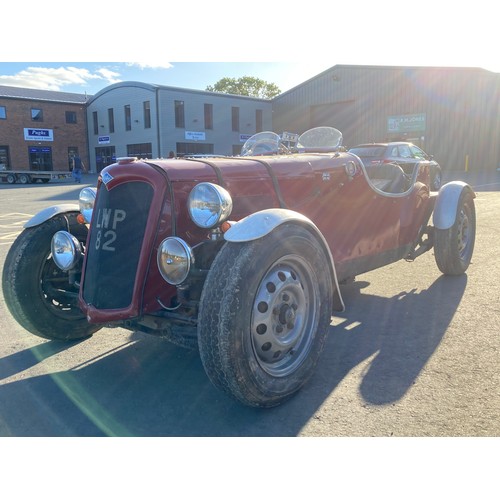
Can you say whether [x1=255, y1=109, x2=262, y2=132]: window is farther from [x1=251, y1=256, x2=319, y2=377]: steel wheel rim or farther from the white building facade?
[x1=251, y1=256, x2=319, y2=377]: steel wheel rim

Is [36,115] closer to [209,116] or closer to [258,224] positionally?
[209,116]

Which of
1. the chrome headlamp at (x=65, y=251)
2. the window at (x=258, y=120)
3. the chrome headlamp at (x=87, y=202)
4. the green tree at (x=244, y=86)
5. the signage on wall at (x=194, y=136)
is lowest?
the chrome headlamp at (x=65, y=251)

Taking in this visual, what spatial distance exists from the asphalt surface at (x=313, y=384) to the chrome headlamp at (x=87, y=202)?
112 centimetres

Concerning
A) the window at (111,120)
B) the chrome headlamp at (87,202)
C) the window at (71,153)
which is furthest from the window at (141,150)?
the chrome headlamp at (87,202)

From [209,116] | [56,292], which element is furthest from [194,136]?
[56,292]

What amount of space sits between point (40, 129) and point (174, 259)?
44.2 meters

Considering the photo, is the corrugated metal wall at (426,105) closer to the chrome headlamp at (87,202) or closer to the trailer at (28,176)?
the trailer at (28,176)

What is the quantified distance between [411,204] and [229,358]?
3.46 metres

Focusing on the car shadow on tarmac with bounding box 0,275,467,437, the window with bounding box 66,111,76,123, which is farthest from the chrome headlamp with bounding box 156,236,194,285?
the window with bounding box 66,111,76,123

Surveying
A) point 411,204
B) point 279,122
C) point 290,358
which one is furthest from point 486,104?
point 290,358

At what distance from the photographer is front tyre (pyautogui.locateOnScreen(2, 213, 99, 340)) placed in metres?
3.61

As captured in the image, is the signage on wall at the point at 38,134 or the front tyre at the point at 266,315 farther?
the signage on wall at the point at 38,134

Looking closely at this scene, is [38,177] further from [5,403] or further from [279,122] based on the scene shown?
[5,403]

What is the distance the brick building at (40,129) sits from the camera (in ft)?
130
